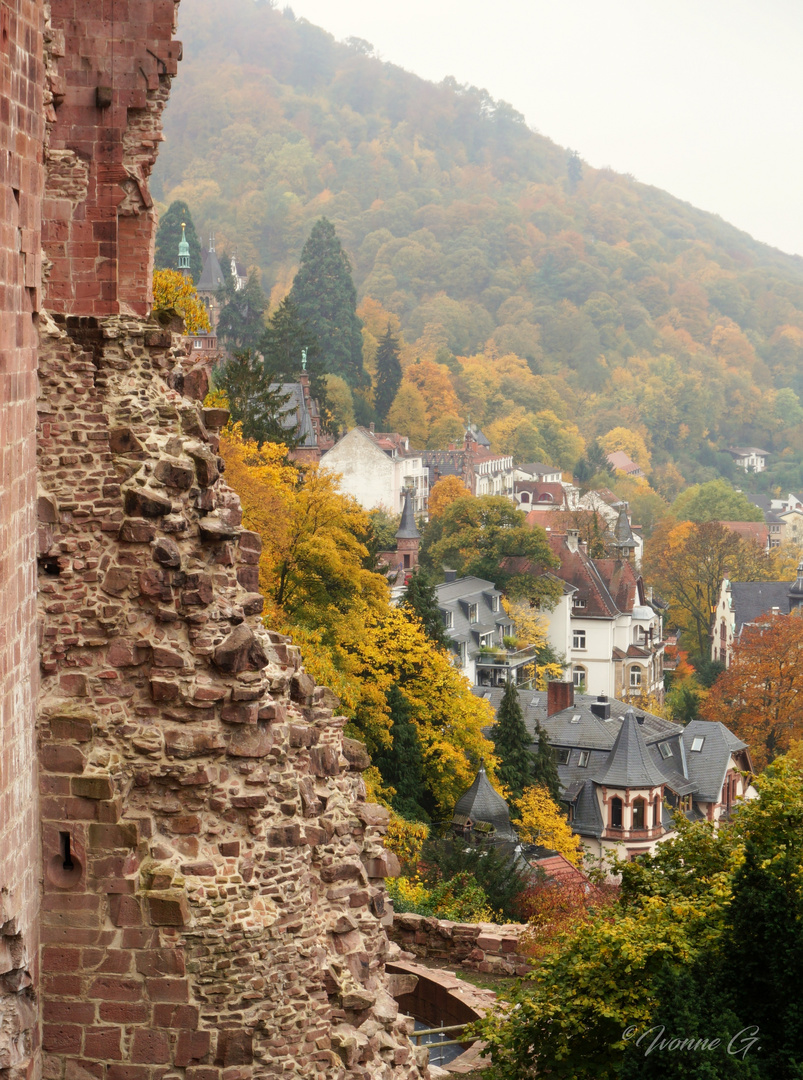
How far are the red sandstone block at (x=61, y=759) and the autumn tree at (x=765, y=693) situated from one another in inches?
2498

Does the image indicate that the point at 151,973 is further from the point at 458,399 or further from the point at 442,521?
the point at 458,399

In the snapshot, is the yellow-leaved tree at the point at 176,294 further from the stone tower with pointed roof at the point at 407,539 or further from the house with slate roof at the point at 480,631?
the stone tower with pointed roof at the point at 407,539

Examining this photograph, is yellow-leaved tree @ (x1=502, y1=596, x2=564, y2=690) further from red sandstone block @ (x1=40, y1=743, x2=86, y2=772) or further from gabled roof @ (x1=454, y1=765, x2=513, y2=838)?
red sandstone block @ (x1=40, y1=743, x2=86, y2=772)

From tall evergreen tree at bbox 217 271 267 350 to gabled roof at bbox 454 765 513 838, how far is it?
6314 centimetres

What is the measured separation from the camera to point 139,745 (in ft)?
30.1

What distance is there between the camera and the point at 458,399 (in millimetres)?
151375

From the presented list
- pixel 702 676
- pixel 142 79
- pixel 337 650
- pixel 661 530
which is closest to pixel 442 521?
pixel 702 676

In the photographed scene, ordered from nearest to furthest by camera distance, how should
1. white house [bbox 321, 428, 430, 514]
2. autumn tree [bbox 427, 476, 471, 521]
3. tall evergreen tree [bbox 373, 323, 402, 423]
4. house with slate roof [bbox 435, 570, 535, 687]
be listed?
1. house with slate roof [bbox 435, 570, 535, 687]
2. white house [bbox 321, 428, 430, 514]
3. autumn tree [bbox 427, 476, 471, 521]
4. tall evergreen tree [bbox 373, 323, 402, 423]

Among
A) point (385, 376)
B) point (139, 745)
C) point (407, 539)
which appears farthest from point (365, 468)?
point (139, 745)

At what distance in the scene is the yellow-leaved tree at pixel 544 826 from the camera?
4875 centimetres

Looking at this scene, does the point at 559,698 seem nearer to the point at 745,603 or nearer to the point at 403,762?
the point at 403,762

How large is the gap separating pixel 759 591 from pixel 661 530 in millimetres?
22598

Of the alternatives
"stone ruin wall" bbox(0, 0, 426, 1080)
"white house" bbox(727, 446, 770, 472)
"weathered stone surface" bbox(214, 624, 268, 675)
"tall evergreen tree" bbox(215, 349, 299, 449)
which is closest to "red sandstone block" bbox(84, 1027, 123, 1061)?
"stone ruin wall" bbox(0, 0, 426, 1080)

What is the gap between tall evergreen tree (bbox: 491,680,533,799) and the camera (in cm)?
5172
